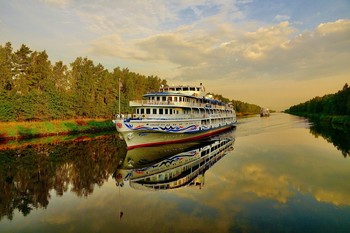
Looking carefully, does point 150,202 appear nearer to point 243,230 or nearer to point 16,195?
point 243,230

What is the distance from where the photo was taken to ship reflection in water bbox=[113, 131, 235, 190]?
19406mm

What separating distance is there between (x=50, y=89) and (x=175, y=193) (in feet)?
182

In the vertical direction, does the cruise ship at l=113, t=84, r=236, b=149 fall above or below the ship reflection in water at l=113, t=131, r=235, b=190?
above

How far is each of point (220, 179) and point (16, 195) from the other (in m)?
15.2

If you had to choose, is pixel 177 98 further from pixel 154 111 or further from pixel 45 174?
pixel 45 174

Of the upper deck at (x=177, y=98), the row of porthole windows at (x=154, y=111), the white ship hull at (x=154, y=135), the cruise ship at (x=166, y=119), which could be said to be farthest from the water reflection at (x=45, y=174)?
the upper deck at (x=177, y=98)

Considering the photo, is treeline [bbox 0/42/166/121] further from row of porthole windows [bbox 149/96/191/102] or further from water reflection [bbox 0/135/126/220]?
row of porthole windows [bbox 149/96/191/102]

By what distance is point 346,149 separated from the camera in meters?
33.7

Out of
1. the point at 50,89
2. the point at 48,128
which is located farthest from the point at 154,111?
the point at 50,89

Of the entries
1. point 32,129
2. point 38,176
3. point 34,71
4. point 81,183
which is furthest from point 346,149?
point 34,71

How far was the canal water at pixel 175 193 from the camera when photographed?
40.8ft

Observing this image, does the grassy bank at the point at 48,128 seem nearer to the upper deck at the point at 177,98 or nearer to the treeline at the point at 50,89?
the treeline at the point at 50,89

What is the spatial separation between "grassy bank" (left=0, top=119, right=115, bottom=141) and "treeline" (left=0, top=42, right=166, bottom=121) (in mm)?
2956

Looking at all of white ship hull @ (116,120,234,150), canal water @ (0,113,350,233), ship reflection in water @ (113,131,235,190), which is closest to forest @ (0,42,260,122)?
white ship hull @ (116,120,234,150)
